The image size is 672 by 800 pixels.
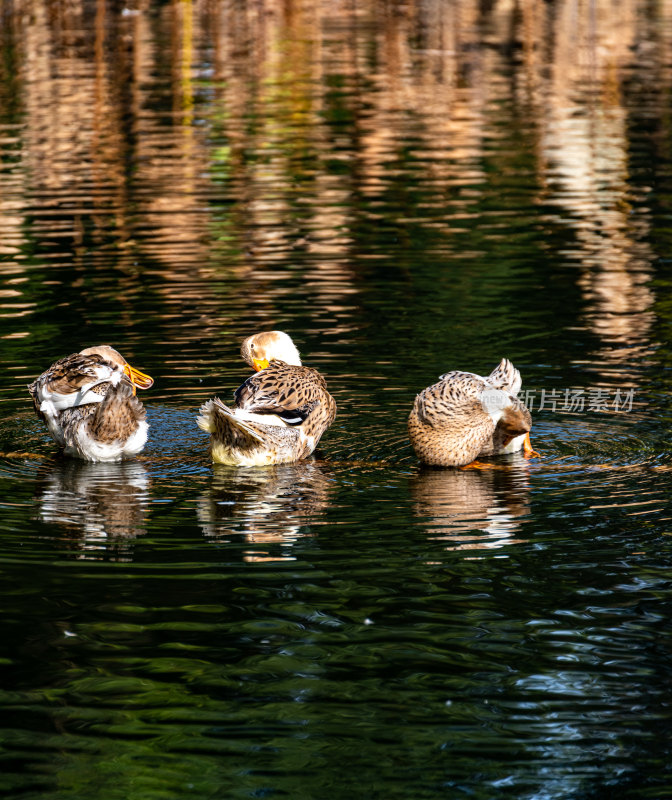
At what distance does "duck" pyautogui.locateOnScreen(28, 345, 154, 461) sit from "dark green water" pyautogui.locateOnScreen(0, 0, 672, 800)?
0.23m

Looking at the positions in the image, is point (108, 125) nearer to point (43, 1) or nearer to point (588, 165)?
point (588, 165)

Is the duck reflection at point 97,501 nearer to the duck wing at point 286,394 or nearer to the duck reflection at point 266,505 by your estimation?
the duck reflection at point 266,505

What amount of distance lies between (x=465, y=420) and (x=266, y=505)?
1.64m

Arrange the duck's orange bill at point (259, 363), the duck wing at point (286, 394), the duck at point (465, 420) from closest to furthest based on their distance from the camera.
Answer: the duck at point (465, 420), the duck wing at point (286, 394), the duck's orange bill at point (259, 363)

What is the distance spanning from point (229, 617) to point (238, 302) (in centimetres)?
806

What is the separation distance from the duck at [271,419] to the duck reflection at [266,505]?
4.6 inches

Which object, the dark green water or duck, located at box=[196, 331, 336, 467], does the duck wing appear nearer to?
duck, located at box=[196, 331, 336, 467]

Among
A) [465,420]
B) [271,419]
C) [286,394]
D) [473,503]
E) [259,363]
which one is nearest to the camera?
[473,503]

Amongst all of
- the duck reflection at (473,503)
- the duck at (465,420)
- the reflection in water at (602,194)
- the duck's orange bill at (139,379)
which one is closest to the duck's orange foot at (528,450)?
the duck at (465,420)

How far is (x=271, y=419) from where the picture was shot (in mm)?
10109

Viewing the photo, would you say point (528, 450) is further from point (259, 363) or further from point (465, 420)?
point (259, 363)

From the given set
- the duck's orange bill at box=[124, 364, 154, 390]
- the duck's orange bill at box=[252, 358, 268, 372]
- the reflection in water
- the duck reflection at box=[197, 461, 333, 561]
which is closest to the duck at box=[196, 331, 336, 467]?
the duck reflection at box=[197, 461, 333, 561]

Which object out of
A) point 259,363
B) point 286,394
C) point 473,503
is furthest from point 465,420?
point 259,363

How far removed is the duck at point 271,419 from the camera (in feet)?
32.1
